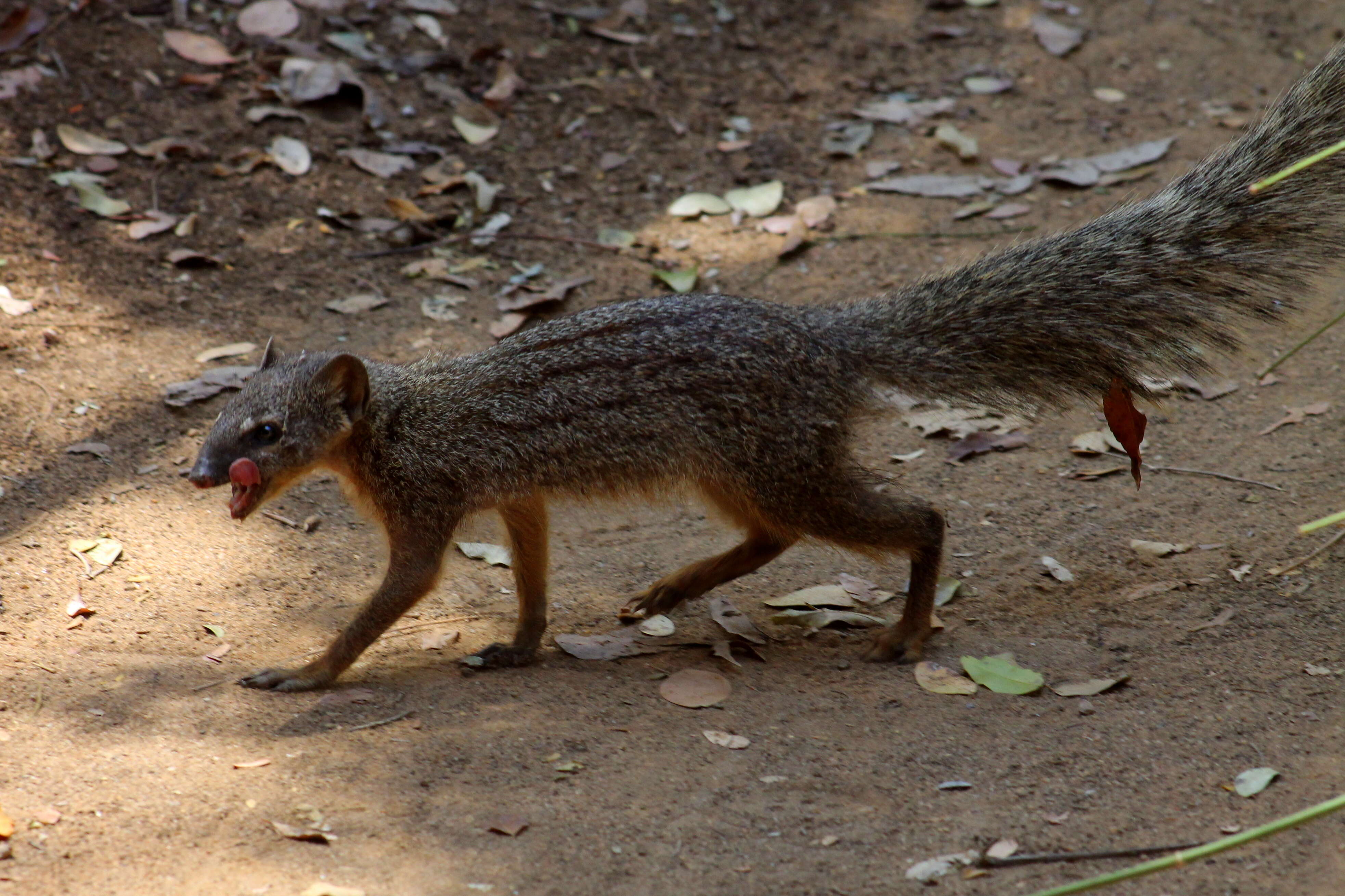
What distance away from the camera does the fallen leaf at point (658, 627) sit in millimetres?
4898

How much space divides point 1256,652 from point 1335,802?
1807 mm

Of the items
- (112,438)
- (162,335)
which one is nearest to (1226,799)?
(112,438)

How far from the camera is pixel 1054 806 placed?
11.6 ft

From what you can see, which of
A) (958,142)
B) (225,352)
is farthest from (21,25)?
(958,142)

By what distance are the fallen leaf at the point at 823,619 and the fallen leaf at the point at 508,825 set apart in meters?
1.76

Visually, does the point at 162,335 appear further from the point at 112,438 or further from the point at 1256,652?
the point at 1256,652

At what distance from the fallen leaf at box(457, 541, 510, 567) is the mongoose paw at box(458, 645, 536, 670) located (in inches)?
37.4

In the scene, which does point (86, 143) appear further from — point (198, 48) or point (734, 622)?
point (734, 622)

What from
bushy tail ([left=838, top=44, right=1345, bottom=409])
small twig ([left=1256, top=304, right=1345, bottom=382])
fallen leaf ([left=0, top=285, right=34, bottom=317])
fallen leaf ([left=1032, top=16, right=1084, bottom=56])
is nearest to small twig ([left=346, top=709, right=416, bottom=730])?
bushy tail ([left=838, top=44, right=1345, bottom=409])

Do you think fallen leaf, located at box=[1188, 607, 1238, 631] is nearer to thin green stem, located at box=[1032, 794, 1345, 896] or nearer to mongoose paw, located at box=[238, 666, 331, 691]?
thin green stem, located at box=[1032, 794, 1345, 896]

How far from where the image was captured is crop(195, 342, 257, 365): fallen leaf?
20.8 feet

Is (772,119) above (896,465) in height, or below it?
above

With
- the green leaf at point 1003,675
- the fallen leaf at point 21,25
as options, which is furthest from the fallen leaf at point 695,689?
the fallen leaf at point 21,25

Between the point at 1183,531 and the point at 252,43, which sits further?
the point at 252,43
